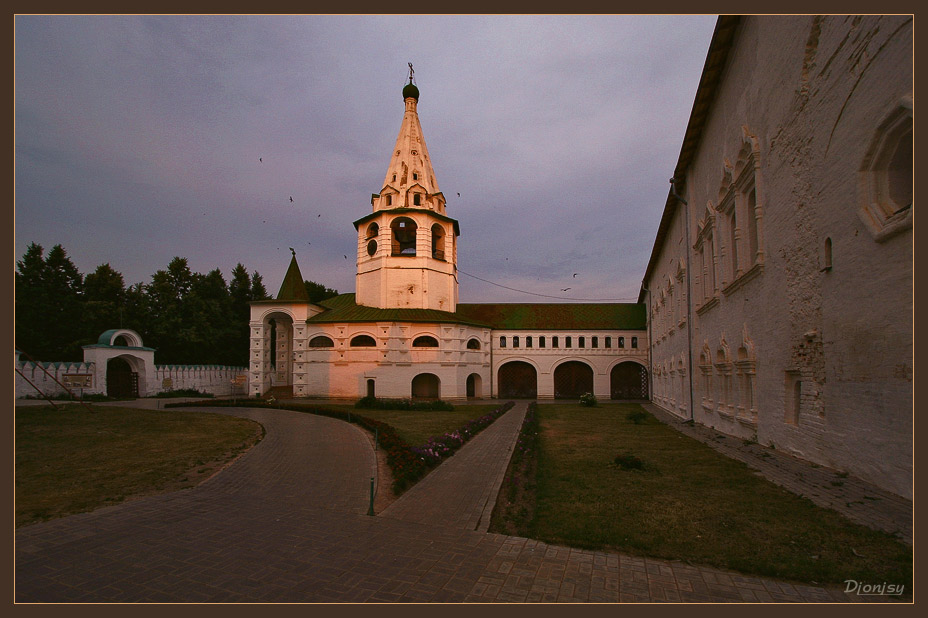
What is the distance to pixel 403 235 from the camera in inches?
1496

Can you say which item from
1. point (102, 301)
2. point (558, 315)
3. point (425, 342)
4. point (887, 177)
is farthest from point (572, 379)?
point (102, 301)

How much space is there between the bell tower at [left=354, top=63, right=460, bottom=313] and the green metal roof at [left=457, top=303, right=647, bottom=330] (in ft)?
11.9

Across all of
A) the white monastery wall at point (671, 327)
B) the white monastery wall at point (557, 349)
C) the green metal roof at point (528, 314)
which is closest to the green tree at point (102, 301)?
the green metal roof at point (528, 314)

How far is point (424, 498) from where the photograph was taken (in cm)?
779

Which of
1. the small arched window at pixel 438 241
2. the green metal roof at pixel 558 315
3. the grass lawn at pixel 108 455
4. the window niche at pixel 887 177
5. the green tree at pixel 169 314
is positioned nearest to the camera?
the window niche at pixel 887 177

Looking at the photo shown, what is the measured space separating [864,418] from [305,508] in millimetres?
7991

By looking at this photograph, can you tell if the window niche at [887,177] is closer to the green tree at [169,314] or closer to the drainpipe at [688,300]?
the drainpipe at [688,300]

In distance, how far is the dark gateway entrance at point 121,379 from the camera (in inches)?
1299

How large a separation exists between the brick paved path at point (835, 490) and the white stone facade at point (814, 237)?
8.4 inches

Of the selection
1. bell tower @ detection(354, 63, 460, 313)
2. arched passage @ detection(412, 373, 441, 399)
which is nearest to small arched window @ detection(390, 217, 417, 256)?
bell tower @ detection(354, 63, 460, 313)

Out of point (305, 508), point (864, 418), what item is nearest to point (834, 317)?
point (864, 418)

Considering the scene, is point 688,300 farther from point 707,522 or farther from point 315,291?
point 315,291

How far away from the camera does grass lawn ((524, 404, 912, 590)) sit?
4.75 metres

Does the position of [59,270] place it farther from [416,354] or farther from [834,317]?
[834,317]
